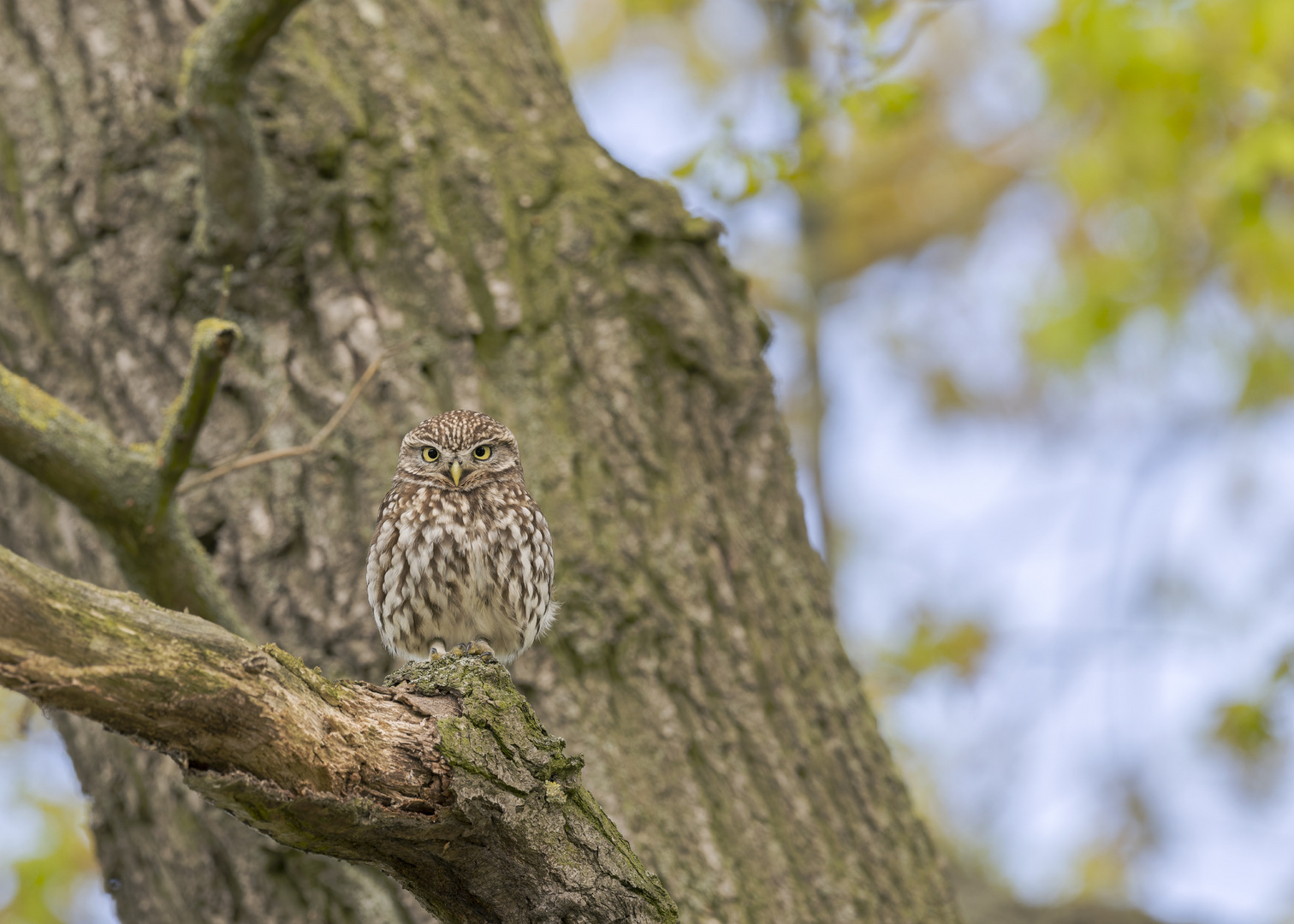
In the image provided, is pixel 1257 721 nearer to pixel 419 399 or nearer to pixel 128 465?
pixel 419 399

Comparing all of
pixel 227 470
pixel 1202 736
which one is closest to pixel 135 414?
pixel 227 470

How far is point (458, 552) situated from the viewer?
3.25 metres

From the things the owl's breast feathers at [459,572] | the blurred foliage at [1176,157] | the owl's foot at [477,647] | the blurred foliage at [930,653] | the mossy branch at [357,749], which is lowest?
the mossy branch at [357,749]

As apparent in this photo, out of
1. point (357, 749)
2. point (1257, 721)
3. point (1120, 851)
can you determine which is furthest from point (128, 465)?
point (1120, 851)

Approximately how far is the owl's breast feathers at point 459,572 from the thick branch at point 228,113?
105cm

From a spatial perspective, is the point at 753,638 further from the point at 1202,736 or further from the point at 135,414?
the point at 1202,736

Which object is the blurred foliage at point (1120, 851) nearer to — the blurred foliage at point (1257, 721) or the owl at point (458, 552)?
the blurred foliage at point (1257, 721)

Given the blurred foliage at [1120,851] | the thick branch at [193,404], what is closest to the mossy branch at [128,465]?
the thick branch at [193,404]

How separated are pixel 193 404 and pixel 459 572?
86cm

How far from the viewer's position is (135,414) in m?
3.73

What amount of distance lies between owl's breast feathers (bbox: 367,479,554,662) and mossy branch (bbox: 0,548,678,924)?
2.40 ft

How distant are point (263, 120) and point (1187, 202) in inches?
237

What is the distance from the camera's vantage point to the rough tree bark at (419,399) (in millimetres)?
3430

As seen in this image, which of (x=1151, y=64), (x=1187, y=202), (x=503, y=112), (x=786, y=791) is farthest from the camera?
(x=1187, y=202)
